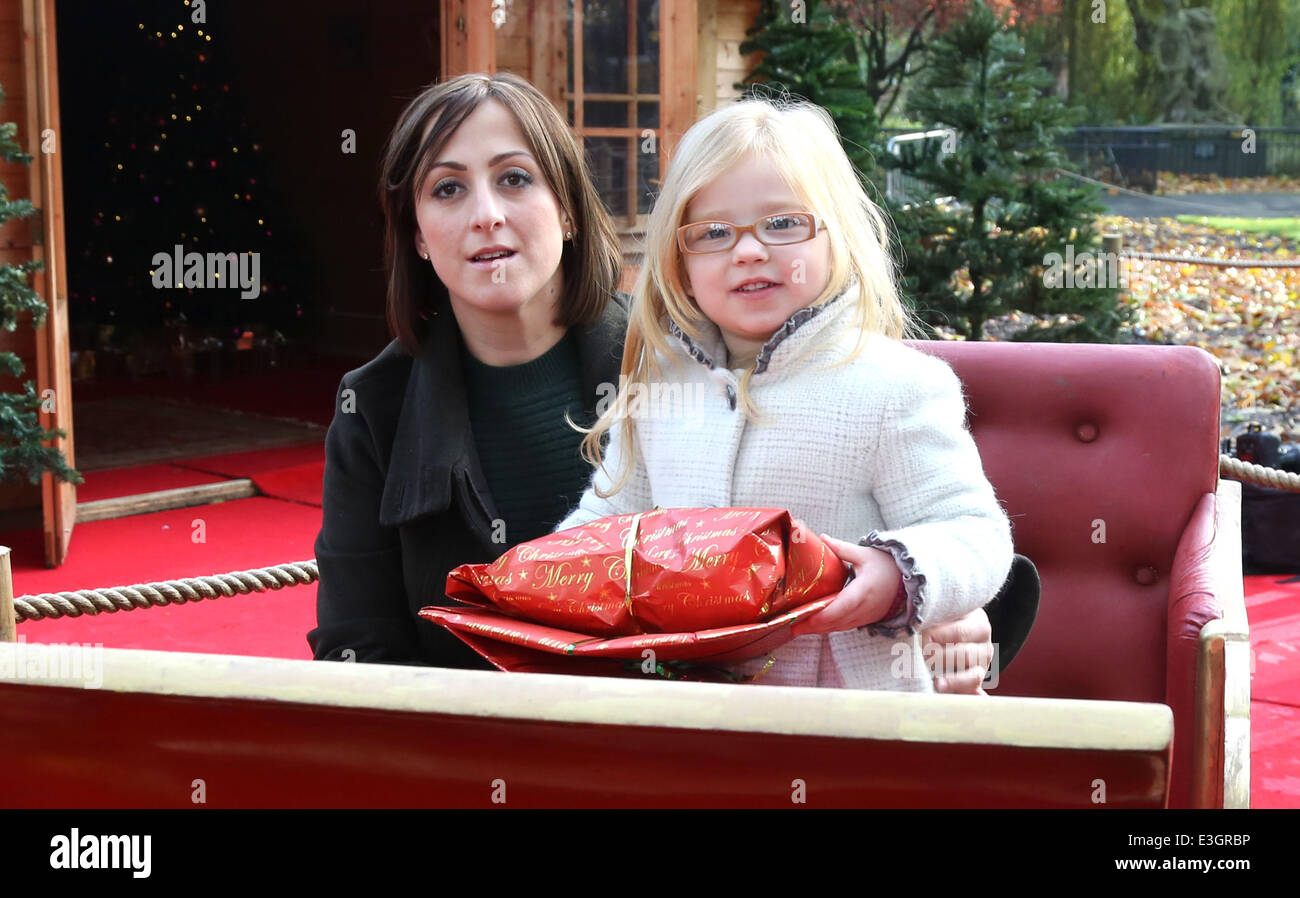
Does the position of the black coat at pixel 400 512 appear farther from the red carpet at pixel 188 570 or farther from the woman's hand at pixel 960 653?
the red carpet at pixel 188 570

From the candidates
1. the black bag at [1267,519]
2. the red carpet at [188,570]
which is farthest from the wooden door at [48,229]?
the black bag at [1267,519]

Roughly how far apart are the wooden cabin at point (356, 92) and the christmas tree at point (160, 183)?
11 centimetres

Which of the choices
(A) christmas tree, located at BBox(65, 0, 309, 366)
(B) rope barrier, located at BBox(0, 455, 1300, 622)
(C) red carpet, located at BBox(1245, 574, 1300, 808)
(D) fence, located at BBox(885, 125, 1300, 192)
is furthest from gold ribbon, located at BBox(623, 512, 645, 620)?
(D) fence, located at BBox(885, 125, 1300, 192)

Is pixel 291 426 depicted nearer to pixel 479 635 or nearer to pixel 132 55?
pixel 132 55

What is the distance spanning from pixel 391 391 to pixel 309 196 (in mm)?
8557

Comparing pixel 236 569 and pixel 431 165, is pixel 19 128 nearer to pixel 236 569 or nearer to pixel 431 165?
pixel 236 569

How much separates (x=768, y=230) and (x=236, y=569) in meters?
3.64

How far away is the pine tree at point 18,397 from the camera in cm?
437

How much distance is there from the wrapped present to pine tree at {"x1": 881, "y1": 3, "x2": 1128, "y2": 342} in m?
5.19

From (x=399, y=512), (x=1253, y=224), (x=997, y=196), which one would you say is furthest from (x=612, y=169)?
(x=1253, y=224)

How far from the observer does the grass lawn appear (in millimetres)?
15070

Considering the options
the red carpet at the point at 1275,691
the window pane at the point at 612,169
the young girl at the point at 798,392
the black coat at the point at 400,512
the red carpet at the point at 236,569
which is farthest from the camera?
the window pane at the point at 612,169

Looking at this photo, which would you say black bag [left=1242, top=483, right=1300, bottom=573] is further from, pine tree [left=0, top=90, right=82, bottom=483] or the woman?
pine tree [left=0, top=90, right=82, bottom=483]
